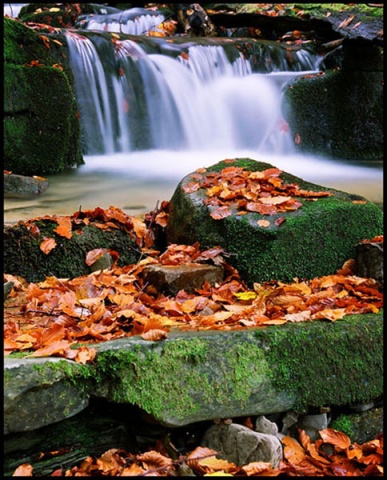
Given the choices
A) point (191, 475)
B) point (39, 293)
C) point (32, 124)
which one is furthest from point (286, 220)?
point (32, 124)

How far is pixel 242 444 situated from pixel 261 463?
0.11 meters

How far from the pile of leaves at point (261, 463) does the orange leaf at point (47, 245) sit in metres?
1.79

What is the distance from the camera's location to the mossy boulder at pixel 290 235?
384 centimetres

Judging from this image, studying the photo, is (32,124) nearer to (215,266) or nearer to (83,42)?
(83,42)

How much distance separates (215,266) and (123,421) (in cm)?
152

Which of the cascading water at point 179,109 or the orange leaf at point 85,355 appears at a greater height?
the cascading water at point 179,109

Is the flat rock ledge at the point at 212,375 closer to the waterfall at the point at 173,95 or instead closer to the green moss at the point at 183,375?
the green moss at the point at 183,375

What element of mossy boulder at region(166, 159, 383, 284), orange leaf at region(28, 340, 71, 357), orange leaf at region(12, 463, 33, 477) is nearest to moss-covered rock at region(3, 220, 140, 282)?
mossy boulder at region(166, 159, 383, 284)

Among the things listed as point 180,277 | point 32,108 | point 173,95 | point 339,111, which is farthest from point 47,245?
point 339,111

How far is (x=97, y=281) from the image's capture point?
3662mm

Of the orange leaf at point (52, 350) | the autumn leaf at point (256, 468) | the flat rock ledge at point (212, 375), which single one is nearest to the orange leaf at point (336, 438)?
the flat rock ledge at point (212, 375)

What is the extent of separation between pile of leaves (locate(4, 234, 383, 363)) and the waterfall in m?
5.48

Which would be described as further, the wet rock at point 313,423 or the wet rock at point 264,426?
the wet rock at point 313,423

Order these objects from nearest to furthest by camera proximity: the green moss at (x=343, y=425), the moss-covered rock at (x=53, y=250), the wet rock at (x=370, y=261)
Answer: the green moss at (x=343, y=425)
the wet rock at (x=370, y=261)
the moss-covered rock at (x=53, y=250)
